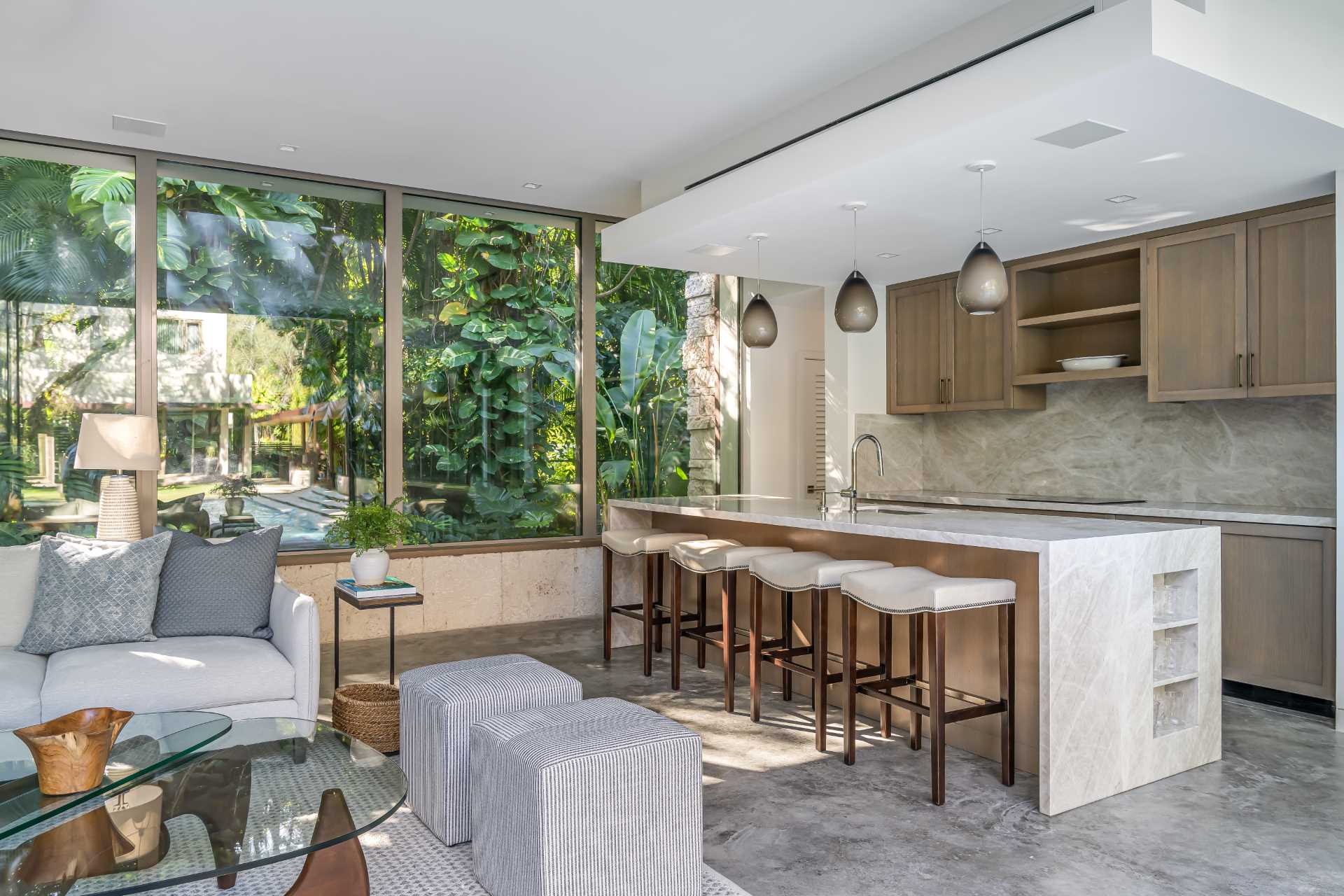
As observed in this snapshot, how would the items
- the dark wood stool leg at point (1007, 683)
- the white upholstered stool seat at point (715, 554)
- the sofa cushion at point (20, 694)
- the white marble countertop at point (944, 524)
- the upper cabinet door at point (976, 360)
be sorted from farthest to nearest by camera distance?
the upper cabinet door at point (976, 360), the white upholstered stool seat at point (715, 554), the dark wood stool leg at point (1007, 683), the white marble countertop at point (944, 524), the sofa cushion at point (20, 694)

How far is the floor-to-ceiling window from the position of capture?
681 cm

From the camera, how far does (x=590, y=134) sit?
4.89 meters

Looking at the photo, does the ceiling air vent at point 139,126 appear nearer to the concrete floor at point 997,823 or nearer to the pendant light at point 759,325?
the pendant light at point 759,325

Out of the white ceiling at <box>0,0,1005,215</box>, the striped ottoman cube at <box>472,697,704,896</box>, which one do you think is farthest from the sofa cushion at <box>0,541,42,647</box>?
the striped ottoman cube at <box>472,697,704,896</box>

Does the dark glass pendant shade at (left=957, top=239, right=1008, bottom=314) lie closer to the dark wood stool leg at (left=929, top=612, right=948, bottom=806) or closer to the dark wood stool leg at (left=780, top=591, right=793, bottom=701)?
the dark wood stool leg at (left=929, top=612, right=948, bottom=806)

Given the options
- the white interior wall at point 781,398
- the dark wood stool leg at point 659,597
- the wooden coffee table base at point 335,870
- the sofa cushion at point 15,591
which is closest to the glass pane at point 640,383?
the white interior wall at point 781,398

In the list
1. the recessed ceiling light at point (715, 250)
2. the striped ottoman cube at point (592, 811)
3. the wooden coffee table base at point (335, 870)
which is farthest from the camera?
the recessed ceiling light at point (715, 250)

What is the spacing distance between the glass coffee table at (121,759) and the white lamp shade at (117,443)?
2.38 meters

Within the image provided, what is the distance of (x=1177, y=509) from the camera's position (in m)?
4.68

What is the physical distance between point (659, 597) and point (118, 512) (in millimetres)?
2832

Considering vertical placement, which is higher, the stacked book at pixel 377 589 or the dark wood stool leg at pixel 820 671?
the stacked book at pixel 377 589

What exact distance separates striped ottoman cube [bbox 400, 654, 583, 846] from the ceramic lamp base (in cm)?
225

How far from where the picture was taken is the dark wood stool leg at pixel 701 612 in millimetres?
4875

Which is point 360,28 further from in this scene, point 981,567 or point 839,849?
point 839,849
